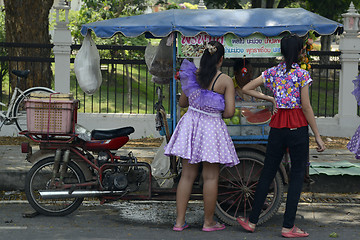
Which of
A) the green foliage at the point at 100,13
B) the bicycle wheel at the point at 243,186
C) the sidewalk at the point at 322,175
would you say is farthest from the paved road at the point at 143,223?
the green foliage at the point at 100,13

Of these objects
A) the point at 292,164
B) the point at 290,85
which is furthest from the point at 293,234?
the point at 290,85

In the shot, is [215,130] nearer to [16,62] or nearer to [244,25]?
[244,25]

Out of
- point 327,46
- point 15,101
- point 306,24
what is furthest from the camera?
point 327,46

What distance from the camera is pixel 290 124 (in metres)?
6.42

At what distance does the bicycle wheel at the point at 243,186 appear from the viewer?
274 inches

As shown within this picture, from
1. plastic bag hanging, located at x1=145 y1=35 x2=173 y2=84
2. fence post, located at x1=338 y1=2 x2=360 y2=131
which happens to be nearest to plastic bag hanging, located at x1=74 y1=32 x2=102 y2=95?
plastic bag hanging, located at x1=145 y1=35 x2=173 y2=84

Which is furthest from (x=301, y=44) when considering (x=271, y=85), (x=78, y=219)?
(x=78, y=219)

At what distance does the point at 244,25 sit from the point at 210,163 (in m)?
1.52

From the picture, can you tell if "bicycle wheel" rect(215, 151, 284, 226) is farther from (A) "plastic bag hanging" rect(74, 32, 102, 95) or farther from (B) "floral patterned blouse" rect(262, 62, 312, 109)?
(A) "plastic bag hanging" rect(74, 32, 102, 95)

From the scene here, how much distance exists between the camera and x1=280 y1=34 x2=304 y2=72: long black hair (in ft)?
20.8

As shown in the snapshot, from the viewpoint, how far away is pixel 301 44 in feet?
20.9

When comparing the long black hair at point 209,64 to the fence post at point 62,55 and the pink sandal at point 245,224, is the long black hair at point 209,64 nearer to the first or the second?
the pink sandal at point 245,224

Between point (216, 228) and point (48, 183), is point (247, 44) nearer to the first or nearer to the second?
point (216, 228)

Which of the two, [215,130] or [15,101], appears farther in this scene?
[15,101]
